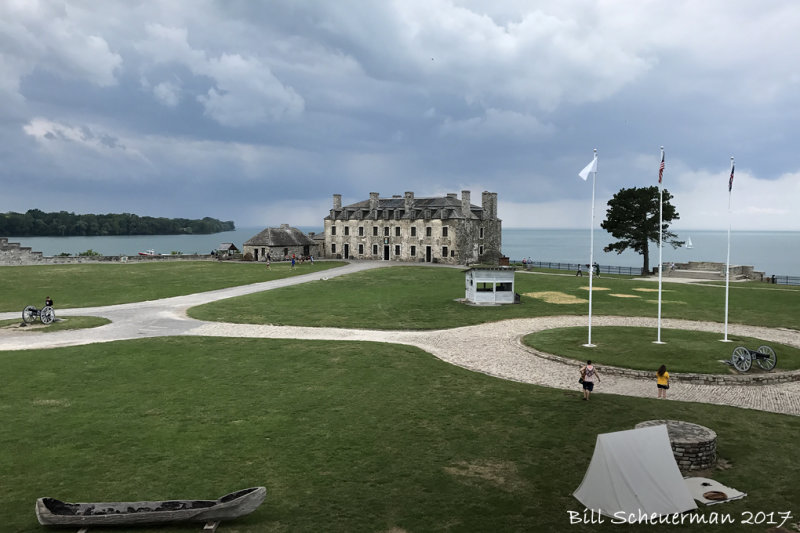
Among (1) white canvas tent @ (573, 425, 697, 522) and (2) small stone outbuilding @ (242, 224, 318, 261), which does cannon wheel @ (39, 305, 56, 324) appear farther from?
(2) small stone outbuilding @ (242, 224, 318, 261)

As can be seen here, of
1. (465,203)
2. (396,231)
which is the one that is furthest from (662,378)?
(396,231)

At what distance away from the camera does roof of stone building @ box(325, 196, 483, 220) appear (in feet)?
262

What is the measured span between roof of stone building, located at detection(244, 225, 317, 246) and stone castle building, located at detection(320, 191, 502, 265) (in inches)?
215

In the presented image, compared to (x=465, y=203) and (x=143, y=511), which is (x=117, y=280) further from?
(x=143, y=511)

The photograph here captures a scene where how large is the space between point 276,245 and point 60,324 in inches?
2051

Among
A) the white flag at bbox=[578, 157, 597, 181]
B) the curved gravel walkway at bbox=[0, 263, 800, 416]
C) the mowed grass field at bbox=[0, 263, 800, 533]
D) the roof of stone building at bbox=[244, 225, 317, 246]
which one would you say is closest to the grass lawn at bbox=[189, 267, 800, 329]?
the curved gravel walkway at bbox=[0, 263, 800, 416]

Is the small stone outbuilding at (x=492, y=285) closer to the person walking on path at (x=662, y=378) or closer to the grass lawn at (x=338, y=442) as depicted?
the grass lawn at (x=338, y=442)

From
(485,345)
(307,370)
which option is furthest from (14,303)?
(485,345)

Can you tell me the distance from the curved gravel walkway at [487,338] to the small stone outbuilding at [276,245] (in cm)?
4282

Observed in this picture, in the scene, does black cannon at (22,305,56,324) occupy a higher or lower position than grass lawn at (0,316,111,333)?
higher

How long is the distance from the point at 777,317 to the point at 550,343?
1841 cm

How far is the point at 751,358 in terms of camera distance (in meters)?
20.4

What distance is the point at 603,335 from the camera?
27.7 m

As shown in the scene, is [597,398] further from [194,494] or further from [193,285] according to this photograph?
[193,285]
